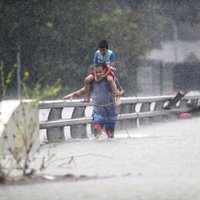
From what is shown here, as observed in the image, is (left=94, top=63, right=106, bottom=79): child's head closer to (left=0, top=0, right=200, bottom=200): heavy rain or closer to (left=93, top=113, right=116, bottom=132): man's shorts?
(left=0, top=0, right=200, bottom=200): heavy rain

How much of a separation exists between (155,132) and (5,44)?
129 ft

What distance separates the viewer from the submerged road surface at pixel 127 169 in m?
11.5

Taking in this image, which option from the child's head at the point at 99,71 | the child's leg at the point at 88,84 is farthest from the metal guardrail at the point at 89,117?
the child's head at the point at 99,71

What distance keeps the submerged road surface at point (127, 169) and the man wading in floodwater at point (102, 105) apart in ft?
1.09

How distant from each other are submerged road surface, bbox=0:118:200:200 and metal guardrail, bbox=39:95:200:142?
60 centimetres

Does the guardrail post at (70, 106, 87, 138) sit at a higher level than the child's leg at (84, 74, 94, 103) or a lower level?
lower

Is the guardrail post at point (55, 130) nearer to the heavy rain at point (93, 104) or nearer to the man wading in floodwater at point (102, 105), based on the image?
the heavy rain at point (93, 104)

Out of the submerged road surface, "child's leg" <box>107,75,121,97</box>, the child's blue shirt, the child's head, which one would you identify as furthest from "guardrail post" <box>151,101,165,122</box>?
the child's head

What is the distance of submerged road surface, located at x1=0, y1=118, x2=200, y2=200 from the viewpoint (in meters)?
11.5

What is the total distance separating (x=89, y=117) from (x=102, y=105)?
44.8 inches

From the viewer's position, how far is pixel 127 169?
49.1ft

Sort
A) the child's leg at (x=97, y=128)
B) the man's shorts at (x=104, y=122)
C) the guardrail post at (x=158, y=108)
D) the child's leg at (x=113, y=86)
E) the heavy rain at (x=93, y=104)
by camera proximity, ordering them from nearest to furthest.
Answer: the heavy rain at (x=93, y=104) → the child's leg at (x=113, y=86) → the child's leg at (x=97, y=128) → the man's shorts at (x=104, y=122) → the guardrail post at (x=158, y=108)

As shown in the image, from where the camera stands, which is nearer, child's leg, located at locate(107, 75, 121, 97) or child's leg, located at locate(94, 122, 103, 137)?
child's leg, located at locate(107, 75, 121, 97)

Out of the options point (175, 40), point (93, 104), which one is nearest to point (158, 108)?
point (93, 104)
